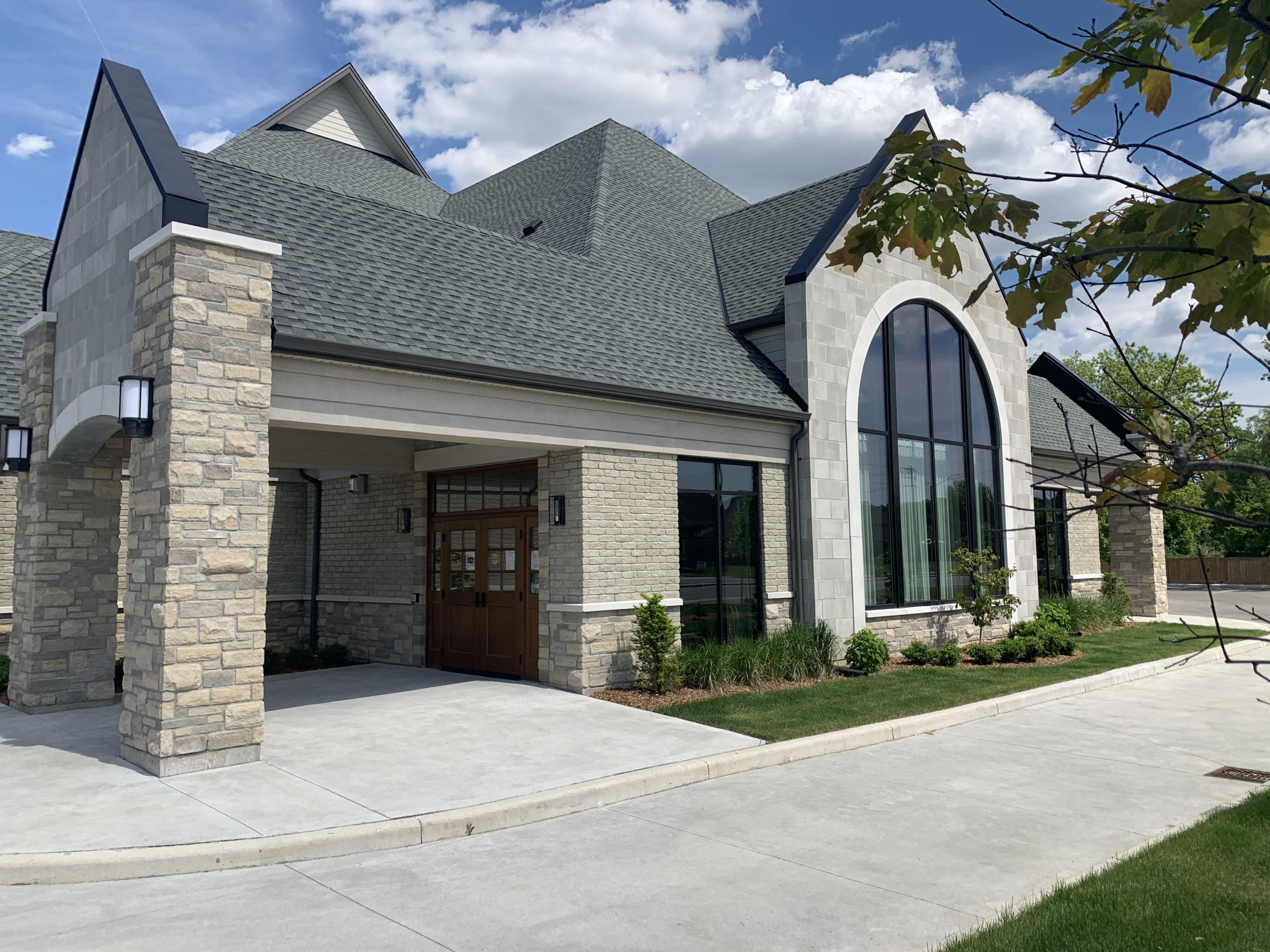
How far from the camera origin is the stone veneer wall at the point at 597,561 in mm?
12633

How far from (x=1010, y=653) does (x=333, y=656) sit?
11530 mm

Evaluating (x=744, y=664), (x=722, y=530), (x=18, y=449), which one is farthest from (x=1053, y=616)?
(x=18, y=449)

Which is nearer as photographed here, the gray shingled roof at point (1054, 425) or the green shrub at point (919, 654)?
the green shrub at point (919, 654)

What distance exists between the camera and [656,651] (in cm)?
1251

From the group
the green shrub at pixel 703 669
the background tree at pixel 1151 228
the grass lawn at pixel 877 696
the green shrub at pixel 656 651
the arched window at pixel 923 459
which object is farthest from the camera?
the arched window at pixel 923 459

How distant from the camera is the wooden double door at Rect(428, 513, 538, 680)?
13.8 m

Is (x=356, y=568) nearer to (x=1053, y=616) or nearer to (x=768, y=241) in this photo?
(x=768, y=241)

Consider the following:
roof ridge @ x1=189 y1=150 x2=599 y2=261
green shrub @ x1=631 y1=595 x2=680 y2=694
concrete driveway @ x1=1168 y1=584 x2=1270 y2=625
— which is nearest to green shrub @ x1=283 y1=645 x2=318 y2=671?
green shrub @ x1=631 y1=595 x2=680 y2=694

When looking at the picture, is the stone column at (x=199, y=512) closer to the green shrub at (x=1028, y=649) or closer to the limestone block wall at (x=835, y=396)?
the limestone block wall at (x=835, y=396)

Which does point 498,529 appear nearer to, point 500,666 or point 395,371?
point 500,666

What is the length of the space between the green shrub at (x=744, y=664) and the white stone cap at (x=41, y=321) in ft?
31.5

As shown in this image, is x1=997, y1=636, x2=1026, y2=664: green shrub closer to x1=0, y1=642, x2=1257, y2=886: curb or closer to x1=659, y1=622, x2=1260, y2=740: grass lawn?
x1=659, y1=622, x2=1260, y2=740: grass lawn

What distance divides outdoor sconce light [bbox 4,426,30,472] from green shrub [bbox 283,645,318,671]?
5209 mm

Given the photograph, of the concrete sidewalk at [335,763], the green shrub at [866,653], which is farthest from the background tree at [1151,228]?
the green shrub at [866,653]
